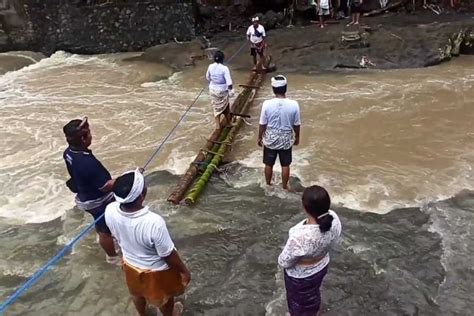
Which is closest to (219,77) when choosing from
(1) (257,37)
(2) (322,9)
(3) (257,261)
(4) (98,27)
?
(3) (257,261)

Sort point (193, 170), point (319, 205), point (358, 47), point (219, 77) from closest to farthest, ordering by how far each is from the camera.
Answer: point (319, 205)
point (193, 170)
point (219, 77)
point (358, 47)

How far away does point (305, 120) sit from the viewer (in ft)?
34.1

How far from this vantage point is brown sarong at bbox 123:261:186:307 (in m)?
4.03

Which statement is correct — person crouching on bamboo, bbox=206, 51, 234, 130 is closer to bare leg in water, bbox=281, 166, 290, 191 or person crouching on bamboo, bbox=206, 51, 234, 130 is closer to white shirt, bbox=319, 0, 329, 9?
bare leg in water, bbox=281, 166, 290, 191

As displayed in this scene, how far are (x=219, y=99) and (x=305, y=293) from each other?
5572 millimetres

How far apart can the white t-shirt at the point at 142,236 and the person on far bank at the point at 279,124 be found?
3.03 m

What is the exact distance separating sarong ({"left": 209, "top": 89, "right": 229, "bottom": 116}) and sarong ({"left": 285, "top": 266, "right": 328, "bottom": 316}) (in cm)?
540

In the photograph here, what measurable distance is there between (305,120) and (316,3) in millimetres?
9960

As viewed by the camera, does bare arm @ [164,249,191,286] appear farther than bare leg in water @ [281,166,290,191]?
No

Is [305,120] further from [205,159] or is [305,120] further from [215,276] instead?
[215,276]

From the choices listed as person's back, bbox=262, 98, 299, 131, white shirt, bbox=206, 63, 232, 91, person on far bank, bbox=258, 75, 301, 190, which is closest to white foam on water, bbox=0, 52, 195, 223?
white shirt, bbox=206, 63, 232, 91

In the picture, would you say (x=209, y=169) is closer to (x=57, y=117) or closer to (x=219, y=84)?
(x=219, y=84)

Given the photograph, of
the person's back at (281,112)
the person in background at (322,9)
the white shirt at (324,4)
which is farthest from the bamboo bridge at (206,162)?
the white shirt at (324,4)

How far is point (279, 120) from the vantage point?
6539 millimetres
